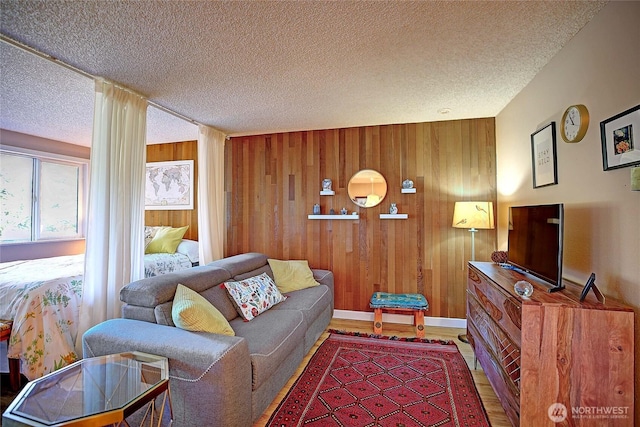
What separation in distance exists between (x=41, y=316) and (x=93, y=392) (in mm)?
1356

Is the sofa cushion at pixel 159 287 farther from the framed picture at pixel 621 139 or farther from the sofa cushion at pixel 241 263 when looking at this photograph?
the framed picture at pixel 621 139

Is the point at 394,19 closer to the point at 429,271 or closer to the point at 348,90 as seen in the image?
the point at 348,90

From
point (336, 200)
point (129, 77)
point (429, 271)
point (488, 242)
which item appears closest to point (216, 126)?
point (129, 77)

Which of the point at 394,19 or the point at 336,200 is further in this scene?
the point at 336,200

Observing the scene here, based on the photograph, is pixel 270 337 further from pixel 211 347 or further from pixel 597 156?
pixel 597 156

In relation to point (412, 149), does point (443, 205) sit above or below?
below

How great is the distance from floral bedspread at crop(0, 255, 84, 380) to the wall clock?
3993mm

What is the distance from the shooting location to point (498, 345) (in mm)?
1816

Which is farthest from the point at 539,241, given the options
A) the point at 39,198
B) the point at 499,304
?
the point at 39,198

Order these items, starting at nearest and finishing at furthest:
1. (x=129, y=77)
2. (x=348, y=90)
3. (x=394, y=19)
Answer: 1. (x=394, y=19)
2. (x=129, y=77)
3. (x=348, y=90)

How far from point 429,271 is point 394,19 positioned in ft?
8.96

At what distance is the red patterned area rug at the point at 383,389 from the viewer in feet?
5.98

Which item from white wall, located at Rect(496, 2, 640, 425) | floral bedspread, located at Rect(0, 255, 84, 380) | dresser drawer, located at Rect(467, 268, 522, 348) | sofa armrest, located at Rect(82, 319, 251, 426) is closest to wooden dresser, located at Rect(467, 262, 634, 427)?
dresser drawer, located at Rect(467, 268, 522, 348)

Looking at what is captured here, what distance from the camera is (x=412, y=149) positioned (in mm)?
3488
